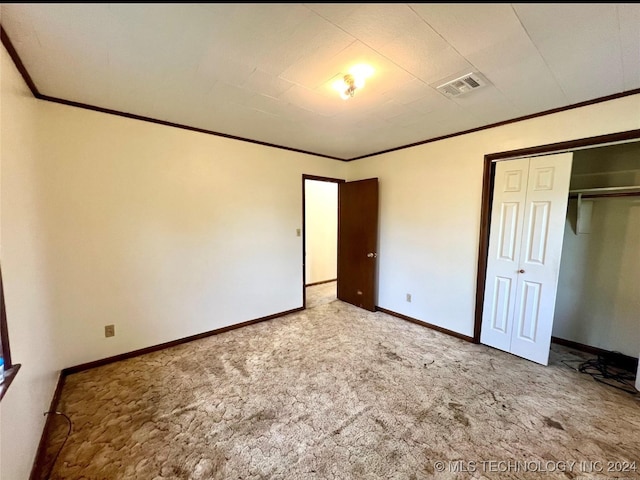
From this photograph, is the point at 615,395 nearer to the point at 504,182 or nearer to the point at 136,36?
the point at 504,182

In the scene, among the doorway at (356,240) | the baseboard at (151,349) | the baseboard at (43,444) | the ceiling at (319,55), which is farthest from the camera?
the doorway at (356,240)

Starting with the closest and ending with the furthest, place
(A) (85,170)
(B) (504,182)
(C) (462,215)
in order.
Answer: (A) (85,170), (B) (504,182), (C) (462,215)

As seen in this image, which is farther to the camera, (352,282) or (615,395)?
(352,282)

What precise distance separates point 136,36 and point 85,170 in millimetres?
1465

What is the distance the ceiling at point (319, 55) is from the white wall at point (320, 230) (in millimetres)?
3103

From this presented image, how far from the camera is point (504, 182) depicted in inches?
110

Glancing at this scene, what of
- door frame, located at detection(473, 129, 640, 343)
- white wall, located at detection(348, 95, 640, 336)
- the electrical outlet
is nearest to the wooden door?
white wall, located at detection(348, 95, 640, 336)

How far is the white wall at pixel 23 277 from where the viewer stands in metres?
1.36

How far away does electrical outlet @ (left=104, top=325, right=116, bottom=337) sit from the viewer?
254 centimetres

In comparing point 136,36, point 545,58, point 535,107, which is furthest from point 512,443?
point 136,36

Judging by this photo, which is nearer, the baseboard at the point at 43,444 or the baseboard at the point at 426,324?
the baseboard at the point at 43,444

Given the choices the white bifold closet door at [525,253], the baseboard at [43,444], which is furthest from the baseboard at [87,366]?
the white bifold closet door at [525,253]

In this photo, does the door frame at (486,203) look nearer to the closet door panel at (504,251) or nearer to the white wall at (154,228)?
the closet door panel at (504,251)

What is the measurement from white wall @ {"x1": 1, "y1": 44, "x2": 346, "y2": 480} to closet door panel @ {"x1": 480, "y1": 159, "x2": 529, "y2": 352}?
255 centimetres
